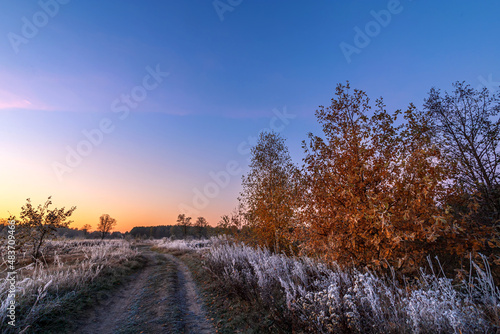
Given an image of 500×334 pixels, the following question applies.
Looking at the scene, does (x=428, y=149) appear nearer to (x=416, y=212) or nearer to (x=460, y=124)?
(x=416, y=212)

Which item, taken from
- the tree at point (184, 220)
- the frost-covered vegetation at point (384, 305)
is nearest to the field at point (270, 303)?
the frost-covered vegetation at point (384, 305)

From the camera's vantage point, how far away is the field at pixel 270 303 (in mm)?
3057

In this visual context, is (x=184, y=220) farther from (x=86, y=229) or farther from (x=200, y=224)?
(x=86, y=229)

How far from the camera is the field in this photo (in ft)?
10.0

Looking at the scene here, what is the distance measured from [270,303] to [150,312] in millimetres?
4269

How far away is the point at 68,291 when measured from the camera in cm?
741

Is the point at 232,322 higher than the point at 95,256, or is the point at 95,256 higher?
the point at 95,256

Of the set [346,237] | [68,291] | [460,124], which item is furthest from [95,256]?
[460,124]

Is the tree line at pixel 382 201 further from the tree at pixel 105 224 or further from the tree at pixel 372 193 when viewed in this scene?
the tree at pixel 105 224

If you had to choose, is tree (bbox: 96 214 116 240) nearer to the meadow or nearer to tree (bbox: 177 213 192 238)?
tree (bbox: 177 213 192 238)

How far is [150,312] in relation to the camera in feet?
23.1

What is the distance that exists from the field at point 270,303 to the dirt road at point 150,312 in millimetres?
29

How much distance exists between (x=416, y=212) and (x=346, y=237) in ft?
5.59

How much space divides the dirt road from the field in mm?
29
